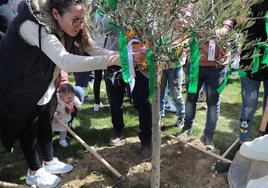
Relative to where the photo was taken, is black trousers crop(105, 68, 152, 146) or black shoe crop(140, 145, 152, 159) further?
black shoe crop(140, 145, 152, 159)

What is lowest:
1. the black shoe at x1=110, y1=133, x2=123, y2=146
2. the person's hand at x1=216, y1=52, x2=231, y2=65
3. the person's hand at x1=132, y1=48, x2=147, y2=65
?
the black shoe at x1=110, y1=133, x2=123, y2=146

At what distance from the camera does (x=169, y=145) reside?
4.16 m

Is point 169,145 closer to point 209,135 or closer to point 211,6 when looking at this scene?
point 209,135

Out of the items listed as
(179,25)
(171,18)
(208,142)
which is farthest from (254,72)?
(171,18)

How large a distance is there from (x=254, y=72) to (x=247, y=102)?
372 mm

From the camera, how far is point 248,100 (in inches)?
152

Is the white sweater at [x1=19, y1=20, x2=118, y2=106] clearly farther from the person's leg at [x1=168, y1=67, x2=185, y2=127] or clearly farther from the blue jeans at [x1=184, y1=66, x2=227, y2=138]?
the person's leg at [x1=168, y1=67, x2=185, y2=127]

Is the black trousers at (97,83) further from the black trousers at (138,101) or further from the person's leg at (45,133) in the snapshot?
the person's leg at (45,133)

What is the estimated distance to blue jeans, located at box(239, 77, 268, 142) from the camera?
12.5ft

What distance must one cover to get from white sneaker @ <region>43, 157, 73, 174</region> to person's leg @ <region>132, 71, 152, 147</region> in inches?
29.5

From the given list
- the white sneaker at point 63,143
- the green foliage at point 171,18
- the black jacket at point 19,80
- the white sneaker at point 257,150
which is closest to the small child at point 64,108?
the white sneaker at point 63,143

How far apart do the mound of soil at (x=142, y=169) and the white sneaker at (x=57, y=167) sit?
0.06 metres

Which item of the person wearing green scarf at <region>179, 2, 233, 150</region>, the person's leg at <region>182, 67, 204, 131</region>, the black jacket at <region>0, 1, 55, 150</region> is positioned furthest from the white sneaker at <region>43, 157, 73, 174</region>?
the person's leg at <region>182, 67, 204, 131</region>

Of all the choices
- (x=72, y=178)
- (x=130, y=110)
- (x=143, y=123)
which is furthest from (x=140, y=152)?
(x=130, y=110)
